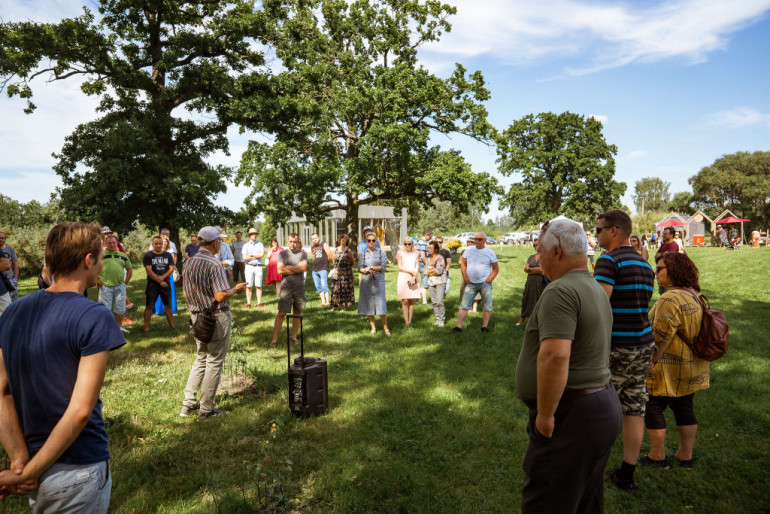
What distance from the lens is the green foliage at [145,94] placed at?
17.0 metres

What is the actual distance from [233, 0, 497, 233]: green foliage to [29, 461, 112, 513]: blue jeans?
19.4 meters

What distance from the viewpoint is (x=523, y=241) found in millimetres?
59344

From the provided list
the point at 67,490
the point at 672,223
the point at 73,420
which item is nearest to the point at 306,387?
the point at 67,490

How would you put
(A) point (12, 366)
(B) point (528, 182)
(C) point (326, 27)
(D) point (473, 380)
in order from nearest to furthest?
1. (A) point (12, 366)
2. (D) point (473, 380)
3. (C) point (326, 27)
4. (B) point (528, 182)

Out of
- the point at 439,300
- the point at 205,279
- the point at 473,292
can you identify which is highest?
the point at 205,279

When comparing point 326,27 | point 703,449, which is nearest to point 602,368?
point 703,449

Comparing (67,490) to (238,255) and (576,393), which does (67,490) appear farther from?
(238,255)

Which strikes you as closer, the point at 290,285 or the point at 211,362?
the point at 211,362

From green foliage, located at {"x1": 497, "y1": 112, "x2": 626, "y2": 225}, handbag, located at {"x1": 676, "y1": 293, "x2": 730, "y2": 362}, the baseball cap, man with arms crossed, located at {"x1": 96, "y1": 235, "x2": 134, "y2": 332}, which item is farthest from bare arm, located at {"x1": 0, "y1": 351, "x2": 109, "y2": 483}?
green foliage, located at {"x1": 497, "y1": 112, "x2": 626, "y2": 225}

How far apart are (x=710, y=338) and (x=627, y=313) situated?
0.86 m

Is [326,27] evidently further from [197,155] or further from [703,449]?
[703,449]

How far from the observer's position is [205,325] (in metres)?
4.84

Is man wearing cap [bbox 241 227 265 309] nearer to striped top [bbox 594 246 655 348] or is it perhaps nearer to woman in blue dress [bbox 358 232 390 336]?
woman in blue dress [bbox 358 232 390 336]

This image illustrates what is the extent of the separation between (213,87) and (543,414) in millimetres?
20857
